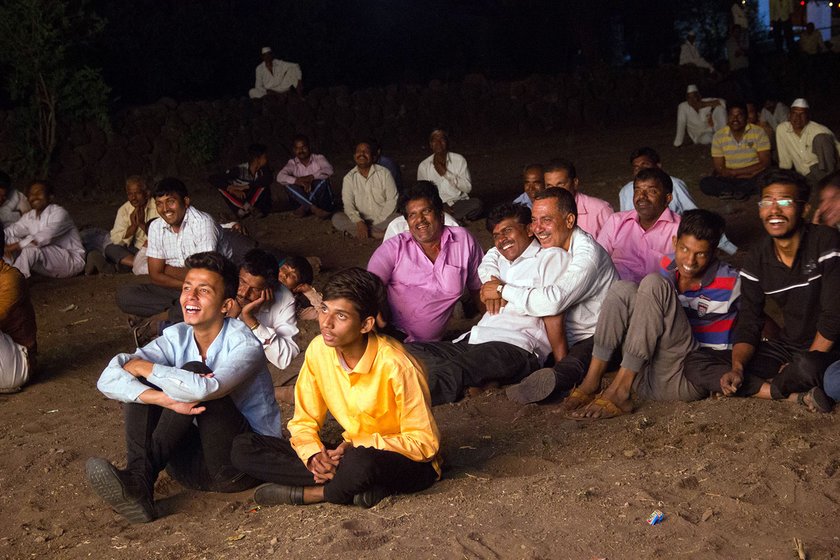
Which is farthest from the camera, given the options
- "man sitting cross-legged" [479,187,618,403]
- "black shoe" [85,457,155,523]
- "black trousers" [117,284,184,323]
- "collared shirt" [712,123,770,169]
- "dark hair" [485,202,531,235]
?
Result: "collared shirt" [712,123,770,169]

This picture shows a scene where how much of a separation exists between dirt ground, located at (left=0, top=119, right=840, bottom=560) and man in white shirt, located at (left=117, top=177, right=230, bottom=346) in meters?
1.16

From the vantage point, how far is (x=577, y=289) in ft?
17.7

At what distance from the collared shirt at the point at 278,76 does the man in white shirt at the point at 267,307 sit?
34.5 ft

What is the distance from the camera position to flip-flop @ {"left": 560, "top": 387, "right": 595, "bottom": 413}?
5168 millimetres

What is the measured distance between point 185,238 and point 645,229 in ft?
11.2

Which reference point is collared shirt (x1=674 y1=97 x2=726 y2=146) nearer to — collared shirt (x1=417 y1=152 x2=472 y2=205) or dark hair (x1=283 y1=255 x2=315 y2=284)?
collared shirt (x1=417 y1=152 x2=472 y2=205)

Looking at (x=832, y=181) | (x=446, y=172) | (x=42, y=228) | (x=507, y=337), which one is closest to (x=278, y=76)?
(x=446, y=172)

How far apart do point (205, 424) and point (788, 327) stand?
2927mm

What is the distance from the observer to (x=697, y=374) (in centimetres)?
495

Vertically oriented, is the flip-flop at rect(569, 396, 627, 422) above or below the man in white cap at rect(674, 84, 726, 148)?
below

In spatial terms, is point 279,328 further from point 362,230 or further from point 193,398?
point 362,230

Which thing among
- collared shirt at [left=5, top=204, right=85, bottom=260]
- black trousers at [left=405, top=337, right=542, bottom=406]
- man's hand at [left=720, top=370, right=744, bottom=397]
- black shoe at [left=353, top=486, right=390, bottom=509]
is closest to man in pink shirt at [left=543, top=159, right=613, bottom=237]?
black trousers at [left=405, top=337, right=542, bottom=406]

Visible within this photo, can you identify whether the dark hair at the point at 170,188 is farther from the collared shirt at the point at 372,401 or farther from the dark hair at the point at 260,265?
the collared shirt at the point at 372,401

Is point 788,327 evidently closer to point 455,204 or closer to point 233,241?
point 233,241
